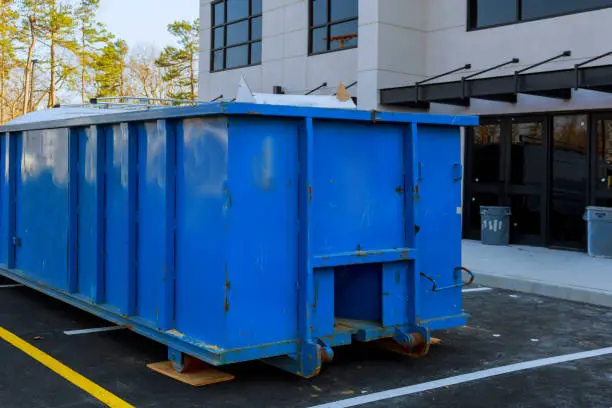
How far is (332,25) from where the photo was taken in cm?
1769

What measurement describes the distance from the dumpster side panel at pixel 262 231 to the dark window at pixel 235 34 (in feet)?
51.8

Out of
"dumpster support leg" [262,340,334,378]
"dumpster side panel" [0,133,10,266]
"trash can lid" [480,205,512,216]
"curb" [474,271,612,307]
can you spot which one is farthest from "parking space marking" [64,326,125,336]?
"trash can lid" [480,205,512,216]

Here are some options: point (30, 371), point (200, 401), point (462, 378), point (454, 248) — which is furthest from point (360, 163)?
point (30, 371)

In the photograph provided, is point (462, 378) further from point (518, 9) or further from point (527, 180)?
point (518, 9)

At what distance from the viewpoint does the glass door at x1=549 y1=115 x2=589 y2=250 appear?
13.1 m

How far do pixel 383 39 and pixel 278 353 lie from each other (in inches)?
452

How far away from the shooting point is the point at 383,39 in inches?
606

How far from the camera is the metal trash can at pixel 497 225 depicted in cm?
1409

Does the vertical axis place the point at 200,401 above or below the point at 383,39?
below

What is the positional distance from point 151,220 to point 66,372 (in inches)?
52.8

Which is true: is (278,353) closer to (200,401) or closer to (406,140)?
(200,401)

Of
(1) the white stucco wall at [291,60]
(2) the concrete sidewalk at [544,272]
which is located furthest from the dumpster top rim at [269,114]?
(1) the white stucco wall at [291,60]

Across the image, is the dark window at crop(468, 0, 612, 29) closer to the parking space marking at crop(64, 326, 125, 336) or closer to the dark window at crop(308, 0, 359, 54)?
the dark window at crop(308, 0, 359, 54)

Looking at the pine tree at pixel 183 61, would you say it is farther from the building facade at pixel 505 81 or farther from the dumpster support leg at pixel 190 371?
the dumpster support leg at pixel 190 371
